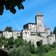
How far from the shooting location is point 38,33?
73438 mm

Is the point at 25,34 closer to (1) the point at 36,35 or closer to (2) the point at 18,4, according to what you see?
(1) the point at 36,35

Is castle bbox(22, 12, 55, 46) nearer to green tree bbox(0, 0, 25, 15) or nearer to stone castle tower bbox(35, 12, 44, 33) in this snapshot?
stone castle tower bbox(35, 12, 44, 33)

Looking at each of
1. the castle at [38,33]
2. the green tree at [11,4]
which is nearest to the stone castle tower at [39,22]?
the castle at [38,33]

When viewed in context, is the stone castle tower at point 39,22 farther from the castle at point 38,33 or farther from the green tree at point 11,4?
the green tree at point 11,4

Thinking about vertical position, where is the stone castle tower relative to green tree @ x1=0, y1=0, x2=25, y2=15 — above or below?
above

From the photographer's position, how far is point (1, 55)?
154 inches

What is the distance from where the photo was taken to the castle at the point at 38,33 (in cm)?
6762

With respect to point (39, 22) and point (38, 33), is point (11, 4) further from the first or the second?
point (39, 22)

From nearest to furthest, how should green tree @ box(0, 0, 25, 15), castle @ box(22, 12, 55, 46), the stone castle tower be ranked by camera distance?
green tree @ box(0, 0, 25, 15), castle @ box(22, 12, 55, 46), the stone castle tower

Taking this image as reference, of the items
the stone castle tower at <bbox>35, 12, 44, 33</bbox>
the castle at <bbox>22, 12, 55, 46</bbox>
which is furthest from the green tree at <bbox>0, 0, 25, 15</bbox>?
the stone castle tower at <bbox>35, 12, 44, 33</bbox>

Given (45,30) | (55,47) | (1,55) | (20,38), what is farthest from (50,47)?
(1,55)

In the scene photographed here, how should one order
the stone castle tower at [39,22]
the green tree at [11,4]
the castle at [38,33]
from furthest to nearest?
the stone castle tower at [39,22]
the castle at [38,33]
the green tree at [11,4]

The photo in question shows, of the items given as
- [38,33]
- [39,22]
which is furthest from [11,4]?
[39,22]

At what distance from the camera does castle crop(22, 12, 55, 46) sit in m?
67.6
